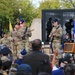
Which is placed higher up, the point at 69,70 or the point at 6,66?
the point at 69,70

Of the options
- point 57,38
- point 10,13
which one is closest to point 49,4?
point 10,13

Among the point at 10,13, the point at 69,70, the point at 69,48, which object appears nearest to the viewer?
the point at 69,70

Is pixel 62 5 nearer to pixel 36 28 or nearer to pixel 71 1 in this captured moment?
pixel 71 1

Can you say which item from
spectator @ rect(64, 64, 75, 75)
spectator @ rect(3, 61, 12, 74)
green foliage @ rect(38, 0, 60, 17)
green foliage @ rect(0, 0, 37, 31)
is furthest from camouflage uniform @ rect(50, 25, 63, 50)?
green foliage @ rect(38, 0, 60, 17)

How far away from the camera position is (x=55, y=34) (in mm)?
19938

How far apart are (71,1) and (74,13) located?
36.2 meters

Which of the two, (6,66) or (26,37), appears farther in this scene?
(26,37)

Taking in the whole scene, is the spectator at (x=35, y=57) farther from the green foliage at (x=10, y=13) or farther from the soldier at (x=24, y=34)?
the green foliage at (x=10, y=13)

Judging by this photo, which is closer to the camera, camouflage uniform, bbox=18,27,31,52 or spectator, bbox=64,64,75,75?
spectator, bbox=64,64,75,75

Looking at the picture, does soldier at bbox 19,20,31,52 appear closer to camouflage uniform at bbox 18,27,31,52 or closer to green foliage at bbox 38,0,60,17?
camouflage uniform at bbox 18,27,31,52

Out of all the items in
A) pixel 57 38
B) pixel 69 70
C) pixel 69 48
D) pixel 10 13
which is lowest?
pixel 69 48

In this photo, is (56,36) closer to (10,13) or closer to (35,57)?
(35,57)

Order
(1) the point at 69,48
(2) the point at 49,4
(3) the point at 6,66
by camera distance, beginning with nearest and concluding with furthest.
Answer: (3) the point at 6,66, (1) the point at 69,48, (2) the point at 49,4

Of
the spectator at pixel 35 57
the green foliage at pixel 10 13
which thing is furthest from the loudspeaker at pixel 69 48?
the green foliage at pixel 10 13
